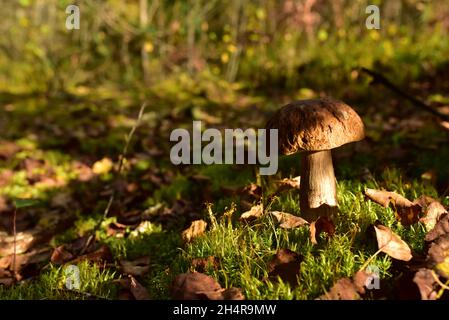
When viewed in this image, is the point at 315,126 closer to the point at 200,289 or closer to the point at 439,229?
the point at 439,229

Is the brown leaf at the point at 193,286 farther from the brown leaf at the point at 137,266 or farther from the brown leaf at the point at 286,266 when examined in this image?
the brown leaf at the point at 137,266

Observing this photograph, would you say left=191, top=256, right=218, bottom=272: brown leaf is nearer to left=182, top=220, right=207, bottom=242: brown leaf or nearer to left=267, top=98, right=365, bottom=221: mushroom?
left=182, top=220, right=207, bottom=242: brown leaf

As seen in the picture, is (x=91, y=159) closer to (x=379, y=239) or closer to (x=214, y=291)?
(x=214, y=291)

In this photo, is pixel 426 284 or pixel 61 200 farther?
pixel 61 200

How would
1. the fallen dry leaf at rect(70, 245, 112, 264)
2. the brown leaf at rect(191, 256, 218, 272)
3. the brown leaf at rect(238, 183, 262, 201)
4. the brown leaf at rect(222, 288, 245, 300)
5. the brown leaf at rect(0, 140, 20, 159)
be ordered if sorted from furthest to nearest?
the brown leaf at rect(0, 140, 20, 159) < the brown leaf at rect(238, 183, 262, 201) < the fallen dry leaf at rect(70, 245, 112, 264) < the brown leaf at rect(191, 256, 218, 272) < the brown leaf at rect(222, 288, 245, 300)

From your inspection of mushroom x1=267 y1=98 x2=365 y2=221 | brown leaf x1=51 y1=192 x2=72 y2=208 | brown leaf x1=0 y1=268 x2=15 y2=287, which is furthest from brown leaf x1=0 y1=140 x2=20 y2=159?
mushroom x1=267 y1=98 x2=365 y2=221

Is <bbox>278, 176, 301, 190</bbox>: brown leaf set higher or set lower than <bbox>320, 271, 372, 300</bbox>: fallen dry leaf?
higher

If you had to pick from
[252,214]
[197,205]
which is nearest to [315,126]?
[252,214]
